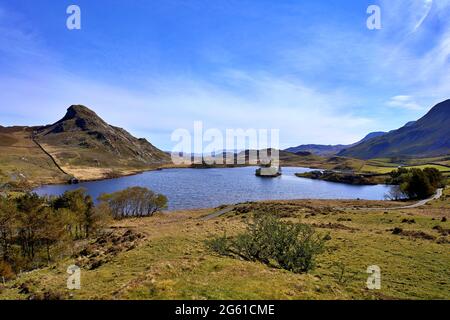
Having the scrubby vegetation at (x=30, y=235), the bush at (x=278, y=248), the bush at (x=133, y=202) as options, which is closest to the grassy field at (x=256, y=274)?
the bush at (x=278, y=248)

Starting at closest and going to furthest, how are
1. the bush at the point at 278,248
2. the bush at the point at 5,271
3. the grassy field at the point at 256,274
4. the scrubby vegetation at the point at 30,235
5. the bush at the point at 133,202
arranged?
the grassy field at the point at 256,274
the bush at the point at 278,248
the bush at the point at 5,271
the scrubby vegetation at the point at 30,235
the bush at the point at 133,202

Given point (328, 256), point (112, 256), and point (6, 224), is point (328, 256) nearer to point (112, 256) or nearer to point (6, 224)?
point (112, 256)

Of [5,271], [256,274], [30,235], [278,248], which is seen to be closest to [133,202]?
[30,235]

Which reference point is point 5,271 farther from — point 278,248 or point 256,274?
point 256,274

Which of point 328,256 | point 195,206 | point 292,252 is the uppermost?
point 292,252

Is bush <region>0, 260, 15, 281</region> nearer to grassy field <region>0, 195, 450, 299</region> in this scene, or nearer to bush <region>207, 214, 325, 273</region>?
grassy field <region>0, 195, 450, 299</region>

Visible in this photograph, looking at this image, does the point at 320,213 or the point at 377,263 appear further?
the point at 320,213

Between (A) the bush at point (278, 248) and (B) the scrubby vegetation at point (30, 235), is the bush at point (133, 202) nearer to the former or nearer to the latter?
(B) the scrubby vegetation at point (30, 235)

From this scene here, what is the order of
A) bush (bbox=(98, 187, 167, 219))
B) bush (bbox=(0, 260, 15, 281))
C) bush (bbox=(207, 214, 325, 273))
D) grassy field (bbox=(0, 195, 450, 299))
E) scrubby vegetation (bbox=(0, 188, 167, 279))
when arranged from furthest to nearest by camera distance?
bush (bbox=(98, 187, 167, 219)), scrubby vegetation (bbox=(0, 188, 167, 279)), bush (bbox=(0, 260, 15, 281)), bush (bbox=(207, 214, 325, 273)), grassy field (bbox=(0, 195, 450, 299))

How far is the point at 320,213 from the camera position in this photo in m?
66.4

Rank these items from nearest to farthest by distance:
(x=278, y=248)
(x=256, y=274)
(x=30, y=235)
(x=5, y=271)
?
(x=256, y=274) → (x=278, y=248) → (x=5, y=271) → (x=30, y=235)

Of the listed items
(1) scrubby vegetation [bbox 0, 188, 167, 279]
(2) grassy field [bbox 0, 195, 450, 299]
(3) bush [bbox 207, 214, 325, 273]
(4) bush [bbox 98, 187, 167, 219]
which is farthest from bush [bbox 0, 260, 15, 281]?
(4) bush [bbox 98, 187, 167, 219]
